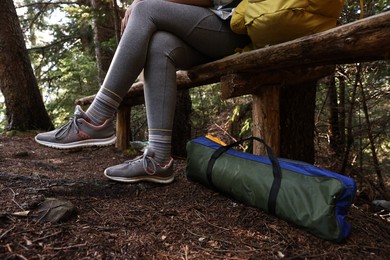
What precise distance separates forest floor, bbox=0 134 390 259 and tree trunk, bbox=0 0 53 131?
350cm

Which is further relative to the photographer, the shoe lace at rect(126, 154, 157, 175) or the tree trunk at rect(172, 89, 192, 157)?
the tree trunk at rect(172, 89, 192, 157)

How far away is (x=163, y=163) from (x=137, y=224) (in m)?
0.59

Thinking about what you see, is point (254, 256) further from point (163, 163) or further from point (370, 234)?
point (163, 163)

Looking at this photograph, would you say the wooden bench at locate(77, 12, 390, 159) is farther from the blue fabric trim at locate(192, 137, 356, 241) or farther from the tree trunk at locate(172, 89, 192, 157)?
the tree trunk at locate(172, 89, 192, 157)

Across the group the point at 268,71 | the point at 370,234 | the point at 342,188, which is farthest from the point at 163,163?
the point at 370,234

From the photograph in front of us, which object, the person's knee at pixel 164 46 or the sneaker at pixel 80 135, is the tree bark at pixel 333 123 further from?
the sneaker at pixel 80 135

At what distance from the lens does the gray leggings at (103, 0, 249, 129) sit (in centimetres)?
188

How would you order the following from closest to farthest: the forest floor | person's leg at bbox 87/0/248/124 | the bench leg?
the forest floor
person's leg at bbox 87/0/248/124
the bench leg

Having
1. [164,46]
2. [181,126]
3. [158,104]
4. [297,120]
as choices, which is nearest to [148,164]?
[158,104]

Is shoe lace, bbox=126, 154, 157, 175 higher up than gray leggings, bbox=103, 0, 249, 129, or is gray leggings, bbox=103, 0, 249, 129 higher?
gray leggings, bbox=103, 0, 249, 129

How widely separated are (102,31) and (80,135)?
4.89 m

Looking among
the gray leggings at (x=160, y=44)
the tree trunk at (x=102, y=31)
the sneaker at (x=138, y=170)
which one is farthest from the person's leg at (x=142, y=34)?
the tree trunk at (x=102, y=31)

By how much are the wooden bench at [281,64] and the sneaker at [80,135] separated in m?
0.80

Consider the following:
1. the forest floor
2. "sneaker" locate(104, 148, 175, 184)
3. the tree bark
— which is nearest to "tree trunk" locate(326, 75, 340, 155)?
the tree bark
